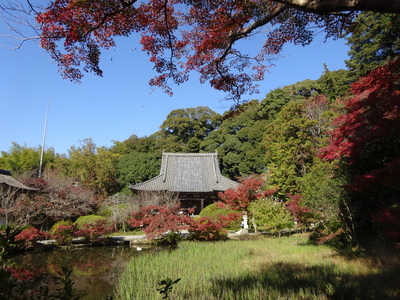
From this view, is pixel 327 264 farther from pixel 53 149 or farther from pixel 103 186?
pixel 53 149

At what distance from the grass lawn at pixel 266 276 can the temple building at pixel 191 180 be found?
41.9ft

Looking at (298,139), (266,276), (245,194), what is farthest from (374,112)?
(298,139)

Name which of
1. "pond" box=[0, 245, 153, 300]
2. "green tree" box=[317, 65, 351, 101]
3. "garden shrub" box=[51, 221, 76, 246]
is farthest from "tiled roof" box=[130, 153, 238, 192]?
→ "green tree" box=[317, 65, 351, 101]

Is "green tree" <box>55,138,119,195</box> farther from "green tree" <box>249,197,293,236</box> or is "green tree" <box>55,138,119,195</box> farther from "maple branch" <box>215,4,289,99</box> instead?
"maple branch" <box>215,4,289,99</box>

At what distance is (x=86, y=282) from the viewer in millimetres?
5508

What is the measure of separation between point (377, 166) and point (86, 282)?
731cm

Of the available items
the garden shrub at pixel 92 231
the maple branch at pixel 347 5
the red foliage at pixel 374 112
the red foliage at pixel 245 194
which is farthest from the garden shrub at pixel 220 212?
the maple branch at pixel 347 5

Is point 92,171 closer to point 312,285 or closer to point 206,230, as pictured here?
point 206,230

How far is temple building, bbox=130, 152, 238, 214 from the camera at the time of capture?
19.1m

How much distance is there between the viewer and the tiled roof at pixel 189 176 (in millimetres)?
19250

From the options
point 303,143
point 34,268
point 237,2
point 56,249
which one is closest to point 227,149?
point 303,143

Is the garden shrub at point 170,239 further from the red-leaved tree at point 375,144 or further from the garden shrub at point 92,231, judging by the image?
the red-leaved tree at point 375,144

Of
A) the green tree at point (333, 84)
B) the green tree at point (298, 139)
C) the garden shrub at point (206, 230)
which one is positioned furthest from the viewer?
the green tree at point (333, 84)

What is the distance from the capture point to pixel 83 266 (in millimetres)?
7000
